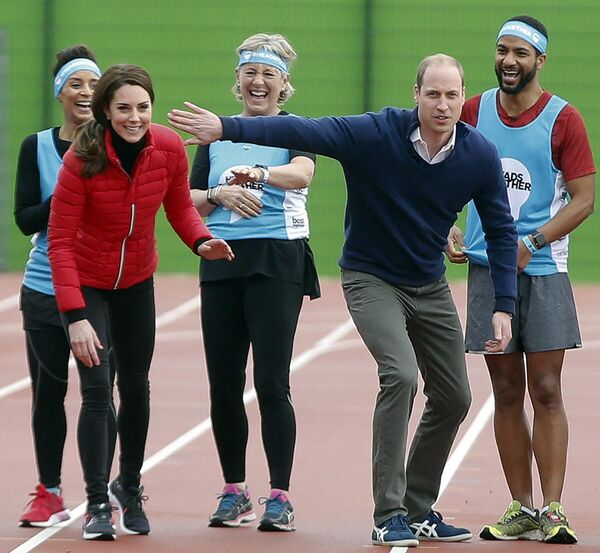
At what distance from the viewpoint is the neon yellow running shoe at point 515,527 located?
6.60m

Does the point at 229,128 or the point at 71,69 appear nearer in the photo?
the point at 229,128

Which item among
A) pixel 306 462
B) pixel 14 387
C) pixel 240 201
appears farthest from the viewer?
pixel 14 387

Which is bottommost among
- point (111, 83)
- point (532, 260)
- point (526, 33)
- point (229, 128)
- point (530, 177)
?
point (532, 260)

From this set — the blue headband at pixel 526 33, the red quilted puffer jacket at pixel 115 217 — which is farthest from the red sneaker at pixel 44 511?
the blue headband at pixel 526 33

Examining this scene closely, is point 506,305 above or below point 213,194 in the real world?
below

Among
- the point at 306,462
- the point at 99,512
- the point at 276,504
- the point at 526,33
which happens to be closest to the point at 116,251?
the point at 99,512

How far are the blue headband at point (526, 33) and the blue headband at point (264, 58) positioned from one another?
38.1 inches

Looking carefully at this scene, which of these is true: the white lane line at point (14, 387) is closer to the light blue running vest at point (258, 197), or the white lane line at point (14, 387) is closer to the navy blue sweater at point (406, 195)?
the light blue running vest at point (258, 197)

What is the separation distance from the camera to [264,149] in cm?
685

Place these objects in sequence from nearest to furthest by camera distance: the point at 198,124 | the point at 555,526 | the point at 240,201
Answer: the point at 198,124
the point at 555,526
the point at 240,201

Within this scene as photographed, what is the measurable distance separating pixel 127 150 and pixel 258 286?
0.88 metres

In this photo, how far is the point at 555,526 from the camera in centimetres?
651

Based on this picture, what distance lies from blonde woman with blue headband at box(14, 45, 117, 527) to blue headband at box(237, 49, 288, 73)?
655 millimetres

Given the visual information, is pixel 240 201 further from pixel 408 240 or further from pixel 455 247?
pixel 455 247
